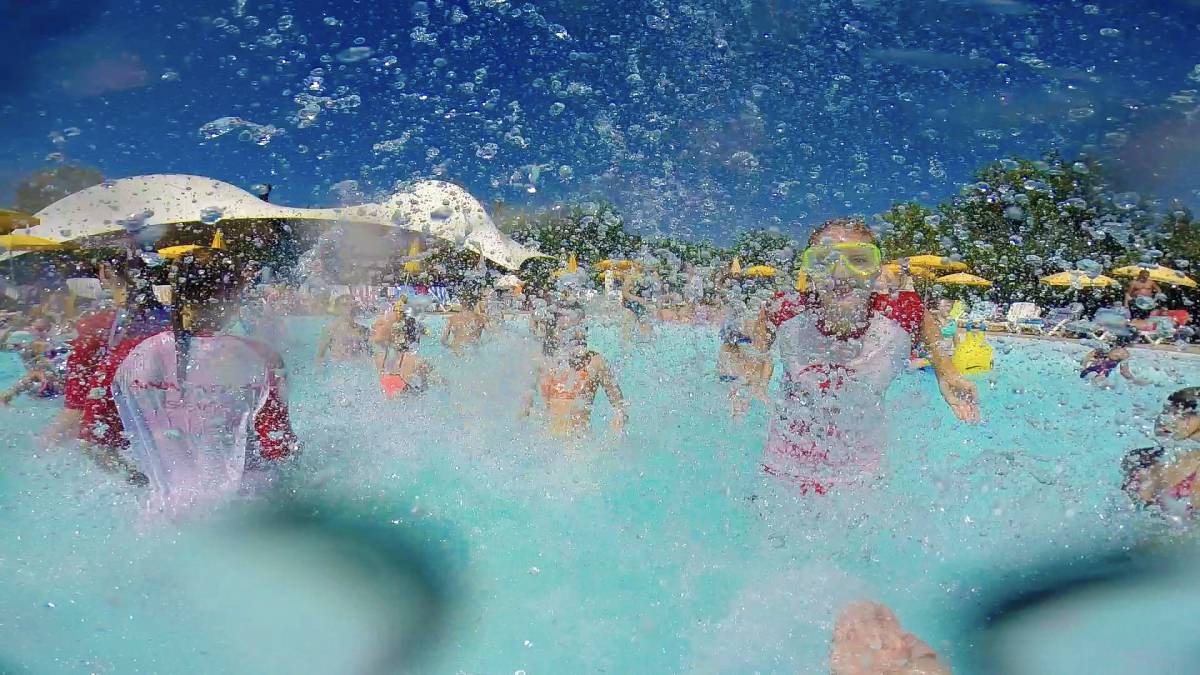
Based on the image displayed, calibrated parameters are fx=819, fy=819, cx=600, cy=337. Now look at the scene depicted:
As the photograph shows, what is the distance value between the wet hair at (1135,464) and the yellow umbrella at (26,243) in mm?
4389

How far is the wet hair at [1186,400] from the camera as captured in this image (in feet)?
9.92

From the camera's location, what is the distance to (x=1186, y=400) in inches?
120

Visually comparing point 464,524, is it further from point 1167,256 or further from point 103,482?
point 1167,256

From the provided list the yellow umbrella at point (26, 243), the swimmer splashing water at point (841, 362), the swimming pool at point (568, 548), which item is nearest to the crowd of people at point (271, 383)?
the swimmer splashing water at point (841, 362)

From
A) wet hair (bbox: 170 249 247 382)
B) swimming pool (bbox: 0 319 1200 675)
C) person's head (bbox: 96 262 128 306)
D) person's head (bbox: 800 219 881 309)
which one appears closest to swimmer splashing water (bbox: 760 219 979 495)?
person's head (bbox: 800 219 881 309)

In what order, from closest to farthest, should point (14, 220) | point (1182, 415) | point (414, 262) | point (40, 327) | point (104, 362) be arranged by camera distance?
point (104, 362) < point (1182, 415) < point (14, 220) < point (40, 327) < point (414, 262)

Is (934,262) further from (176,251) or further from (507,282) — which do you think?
(176,251)

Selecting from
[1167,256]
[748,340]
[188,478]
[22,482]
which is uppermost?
[1167,256]

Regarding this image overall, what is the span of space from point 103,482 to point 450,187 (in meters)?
1.74

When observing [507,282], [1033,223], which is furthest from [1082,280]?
[507,282]

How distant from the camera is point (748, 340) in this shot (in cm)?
351

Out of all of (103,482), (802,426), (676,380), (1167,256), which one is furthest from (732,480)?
(103,482)

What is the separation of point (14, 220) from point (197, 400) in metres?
1.35

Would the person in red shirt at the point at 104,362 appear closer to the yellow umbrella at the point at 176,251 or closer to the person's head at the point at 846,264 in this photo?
the yellow umbrella at the point at 176,251
